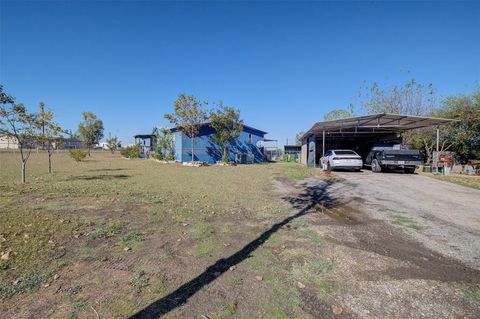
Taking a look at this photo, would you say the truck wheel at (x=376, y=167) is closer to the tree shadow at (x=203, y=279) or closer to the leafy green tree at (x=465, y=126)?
the leafy green tree at (x=465, y=126)

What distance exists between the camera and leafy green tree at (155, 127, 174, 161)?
1125 inches

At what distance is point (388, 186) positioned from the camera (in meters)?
9.63

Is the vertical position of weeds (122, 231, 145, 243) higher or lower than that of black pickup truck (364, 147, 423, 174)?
lower

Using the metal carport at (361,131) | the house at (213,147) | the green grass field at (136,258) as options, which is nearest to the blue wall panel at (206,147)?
the house at (213,147)

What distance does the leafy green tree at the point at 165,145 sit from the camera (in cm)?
2858

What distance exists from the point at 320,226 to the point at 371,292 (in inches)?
87.7

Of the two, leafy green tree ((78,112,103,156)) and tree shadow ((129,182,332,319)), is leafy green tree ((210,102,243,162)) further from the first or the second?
leafy green tree ((78,112,103,156))

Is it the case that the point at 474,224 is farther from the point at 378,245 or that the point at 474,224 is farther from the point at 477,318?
the point at 477,318

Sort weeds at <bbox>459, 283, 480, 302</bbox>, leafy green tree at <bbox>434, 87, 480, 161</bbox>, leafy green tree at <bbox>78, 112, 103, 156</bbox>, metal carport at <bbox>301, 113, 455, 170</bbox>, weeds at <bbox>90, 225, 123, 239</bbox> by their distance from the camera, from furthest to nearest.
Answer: leafy green tree at <bbox>78, 112, 103, 156</bbox> → leafy green tree at <bbox>434, 87, 480, 161</bbox> → metal carport at <bbox>301, 113, 455, 170</bbox> → weeds at <bbox>90, 225, 123, 239</bbox> → weeds at <bbox>459, 283, 480, 302</bbox>

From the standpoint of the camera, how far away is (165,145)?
1131 inches

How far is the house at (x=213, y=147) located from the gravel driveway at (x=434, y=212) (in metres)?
19.9

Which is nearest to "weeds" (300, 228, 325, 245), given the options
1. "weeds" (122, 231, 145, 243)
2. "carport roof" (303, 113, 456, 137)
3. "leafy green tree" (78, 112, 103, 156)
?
"weeds" (122, 231, 145, 243)

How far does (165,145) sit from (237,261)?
27.0 m

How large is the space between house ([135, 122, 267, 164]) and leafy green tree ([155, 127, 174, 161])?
52cm
